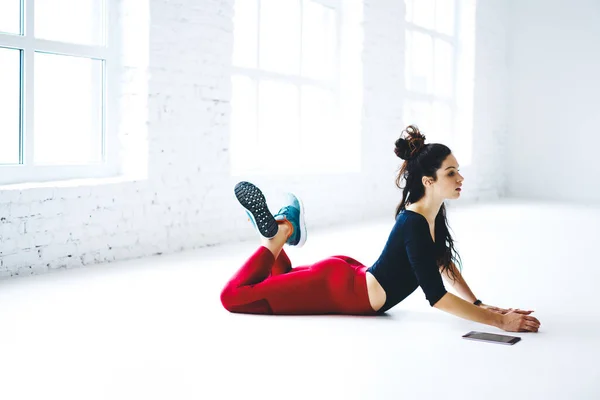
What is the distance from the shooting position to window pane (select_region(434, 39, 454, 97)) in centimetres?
883

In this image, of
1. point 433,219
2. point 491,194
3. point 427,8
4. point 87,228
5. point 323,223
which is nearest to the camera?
point 433,219

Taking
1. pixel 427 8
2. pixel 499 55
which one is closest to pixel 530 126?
pixel 499 55

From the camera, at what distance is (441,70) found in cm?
894

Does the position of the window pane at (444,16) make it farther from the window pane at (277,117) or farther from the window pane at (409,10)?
the window pane at (277,117)

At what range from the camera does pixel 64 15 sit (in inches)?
168

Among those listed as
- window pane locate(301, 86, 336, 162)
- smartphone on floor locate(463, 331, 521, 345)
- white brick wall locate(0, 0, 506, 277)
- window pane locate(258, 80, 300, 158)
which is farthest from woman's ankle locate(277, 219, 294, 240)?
window pane locate(301, 86, 336, 162)

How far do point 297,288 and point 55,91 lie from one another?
Result: 217 cm

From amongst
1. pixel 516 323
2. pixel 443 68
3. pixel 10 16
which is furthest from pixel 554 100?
pixel 516 323

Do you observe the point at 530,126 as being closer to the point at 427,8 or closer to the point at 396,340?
the point at 427,8

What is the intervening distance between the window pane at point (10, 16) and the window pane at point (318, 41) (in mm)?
2743

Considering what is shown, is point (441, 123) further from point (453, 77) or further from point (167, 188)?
point (167, 188)

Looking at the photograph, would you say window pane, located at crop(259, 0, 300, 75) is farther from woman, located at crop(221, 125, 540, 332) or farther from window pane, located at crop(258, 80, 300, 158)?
woman, located at crop(221, 125, 540, 332)

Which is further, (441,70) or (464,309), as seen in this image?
(441,70)

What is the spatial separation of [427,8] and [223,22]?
163 inches
